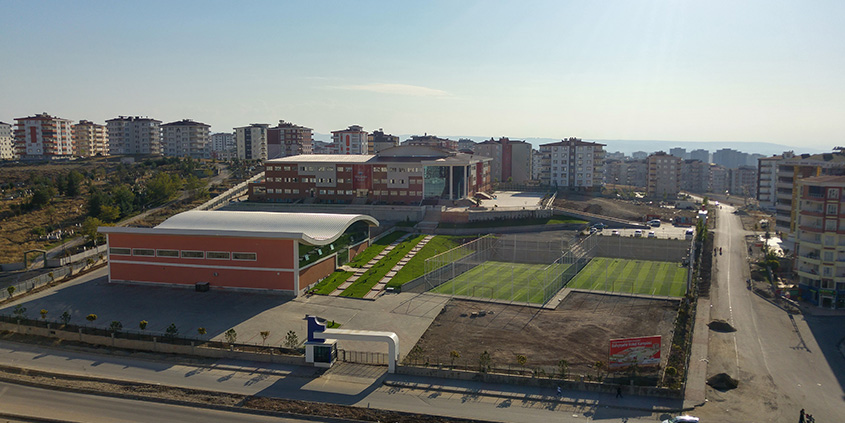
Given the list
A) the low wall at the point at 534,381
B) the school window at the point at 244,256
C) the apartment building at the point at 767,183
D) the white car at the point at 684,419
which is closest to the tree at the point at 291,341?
the low wall at the point at 534,381

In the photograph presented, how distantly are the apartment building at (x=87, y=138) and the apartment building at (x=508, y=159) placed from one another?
234 ft

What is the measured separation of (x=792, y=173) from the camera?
55.0m

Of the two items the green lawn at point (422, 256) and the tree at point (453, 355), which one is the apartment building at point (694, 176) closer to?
the green lawn at point (422, 256)

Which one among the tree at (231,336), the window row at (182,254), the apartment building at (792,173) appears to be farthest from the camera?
the apartment building at (792,173)

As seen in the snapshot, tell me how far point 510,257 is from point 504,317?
18.6 metres

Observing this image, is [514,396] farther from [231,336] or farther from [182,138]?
[182,138]

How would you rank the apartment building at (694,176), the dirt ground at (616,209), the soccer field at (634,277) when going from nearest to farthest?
the soccer field at (634,277) → the dirt ground at (616,209) → the apartment building at (694,176)

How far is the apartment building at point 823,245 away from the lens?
3922 centimetres

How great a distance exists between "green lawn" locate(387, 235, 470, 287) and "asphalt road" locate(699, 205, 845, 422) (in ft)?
62.1

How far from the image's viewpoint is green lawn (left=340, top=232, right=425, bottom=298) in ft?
126

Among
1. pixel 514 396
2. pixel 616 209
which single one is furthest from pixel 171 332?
pixel 616 209

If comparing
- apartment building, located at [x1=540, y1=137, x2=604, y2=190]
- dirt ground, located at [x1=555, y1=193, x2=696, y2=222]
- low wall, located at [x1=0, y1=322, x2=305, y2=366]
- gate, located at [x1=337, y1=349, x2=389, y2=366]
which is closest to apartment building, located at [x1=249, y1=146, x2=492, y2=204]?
dirt ground, located at [x1=555, y1=193, x2=696, y2=222]

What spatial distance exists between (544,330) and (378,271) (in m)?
14.9

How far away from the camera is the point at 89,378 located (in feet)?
82.9
